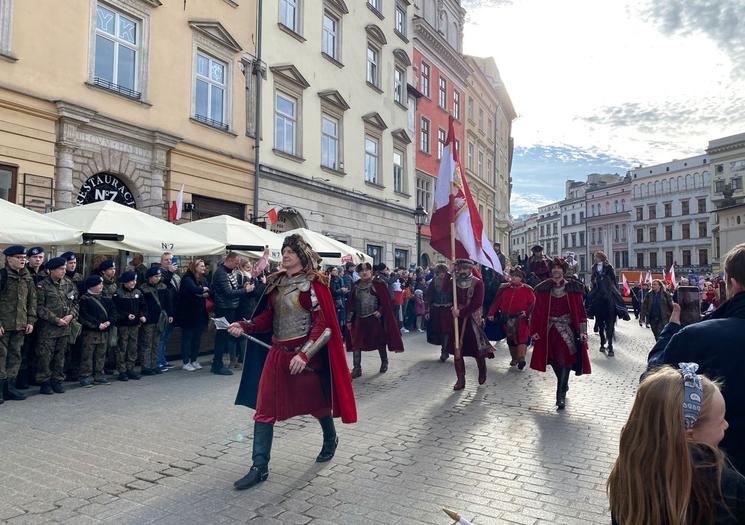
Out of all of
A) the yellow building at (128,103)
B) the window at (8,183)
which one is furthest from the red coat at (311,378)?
the yellow building at (128,103)

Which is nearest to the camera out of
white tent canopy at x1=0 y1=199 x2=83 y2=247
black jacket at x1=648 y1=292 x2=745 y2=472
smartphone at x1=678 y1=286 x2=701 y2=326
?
black jacket at x1=648 y1=292 x2=745 y2=472

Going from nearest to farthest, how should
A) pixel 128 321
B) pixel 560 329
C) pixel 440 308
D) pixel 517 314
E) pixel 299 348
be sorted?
pixel 299 348 → pixel 560 329 → pixel 128 321 → pixel 440 308 → pixel 517 314

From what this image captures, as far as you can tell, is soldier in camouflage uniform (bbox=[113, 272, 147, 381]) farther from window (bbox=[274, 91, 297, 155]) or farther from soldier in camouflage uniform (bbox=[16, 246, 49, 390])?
window (bbox=[274, 91, 297, 155])

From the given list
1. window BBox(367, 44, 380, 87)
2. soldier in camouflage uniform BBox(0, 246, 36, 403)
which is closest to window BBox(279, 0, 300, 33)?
window BBox(367, 44, 380, 87)

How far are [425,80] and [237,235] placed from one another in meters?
22.0

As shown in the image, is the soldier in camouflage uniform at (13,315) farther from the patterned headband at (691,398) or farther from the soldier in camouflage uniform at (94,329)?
the patterned headband at (691,398)

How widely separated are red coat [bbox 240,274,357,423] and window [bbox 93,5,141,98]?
11.1 metres

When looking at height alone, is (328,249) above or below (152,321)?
above

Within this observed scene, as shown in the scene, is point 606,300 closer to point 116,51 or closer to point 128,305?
point 128,305

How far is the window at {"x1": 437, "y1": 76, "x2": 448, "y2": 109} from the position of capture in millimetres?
32781

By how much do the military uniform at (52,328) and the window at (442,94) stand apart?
27802 millimetres

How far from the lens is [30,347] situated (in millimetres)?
7715

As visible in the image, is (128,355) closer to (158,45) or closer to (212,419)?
(212,419)

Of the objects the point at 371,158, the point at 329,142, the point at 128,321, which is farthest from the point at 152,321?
the point at 371,158
